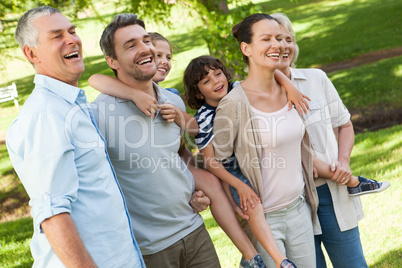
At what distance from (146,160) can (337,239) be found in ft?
4.56

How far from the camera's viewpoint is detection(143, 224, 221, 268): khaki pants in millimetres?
2721

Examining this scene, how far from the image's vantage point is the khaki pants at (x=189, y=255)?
8.93 ft

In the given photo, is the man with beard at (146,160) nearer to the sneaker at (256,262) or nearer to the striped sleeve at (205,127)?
the striped sleeve at (205,127)

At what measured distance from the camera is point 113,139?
2.60 m

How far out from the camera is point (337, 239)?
9.98 feet

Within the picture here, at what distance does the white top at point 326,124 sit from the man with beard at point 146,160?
0.89 metres

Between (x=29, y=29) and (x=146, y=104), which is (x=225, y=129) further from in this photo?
(x=29, y=29)

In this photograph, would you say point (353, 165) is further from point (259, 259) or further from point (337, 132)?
point (259, 259)

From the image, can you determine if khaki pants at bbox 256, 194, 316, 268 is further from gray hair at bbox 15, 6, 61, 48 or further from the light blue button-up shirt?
gray hair at bbox 15, 6, 61, 48

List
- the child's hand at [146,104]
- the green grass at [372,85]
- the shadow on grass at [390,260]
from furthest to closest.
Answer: the green grass at [372,85]
the shadow on grass at [390,260]
the child's hand at [146,104]

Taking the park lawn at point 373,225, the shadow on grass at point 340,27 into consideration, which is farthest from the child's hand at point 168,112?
the shadow on grass at point 340,27

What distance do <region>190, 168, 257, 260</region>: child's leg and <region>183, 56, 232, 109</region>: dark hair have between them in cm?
58

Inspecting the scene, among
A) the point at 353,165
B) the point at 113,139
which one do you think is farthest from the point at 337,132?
the point at 353,165

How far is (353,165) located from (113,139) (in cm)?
481
